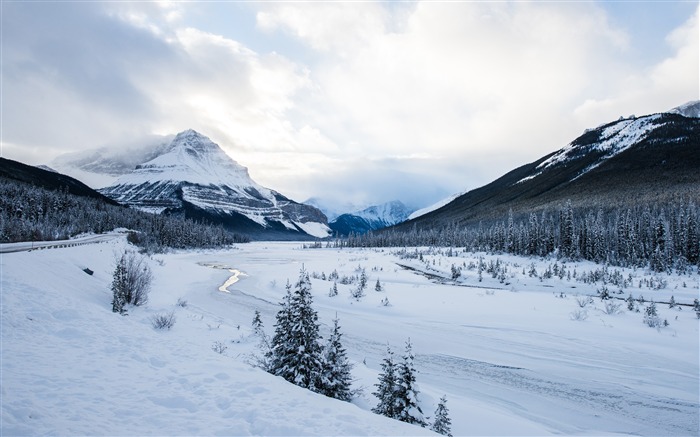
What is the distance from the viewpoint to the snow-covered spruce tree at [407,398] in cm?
678

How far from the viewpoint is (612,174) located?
10450 cm


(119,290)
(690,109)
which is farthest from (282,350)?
(690,109)

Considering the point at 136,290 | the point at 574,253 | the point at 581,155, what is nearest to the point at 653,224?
the point at 574,253

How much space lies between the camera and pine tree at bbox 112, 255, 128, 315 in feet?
45.5

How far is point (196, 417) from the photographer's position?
5539 mm

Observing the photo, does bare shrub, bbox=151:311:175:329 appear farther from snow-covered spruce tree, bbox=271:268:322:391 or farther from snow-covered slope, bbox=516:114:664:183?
snow-covered slope, bbox=516:114:664:183

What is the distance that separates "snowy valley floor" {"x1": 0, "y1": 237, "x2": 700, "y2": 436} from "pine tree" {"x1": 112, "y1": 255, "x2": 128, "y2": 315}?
71 centimetres

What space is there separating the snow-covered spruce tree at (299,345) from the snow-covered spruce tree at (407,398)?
2.11m

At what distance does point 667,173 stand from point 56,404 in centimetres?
11857

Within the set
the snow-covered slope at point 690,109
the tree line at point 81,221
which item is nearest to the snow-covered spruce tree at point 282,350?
the tree line at point 81,221

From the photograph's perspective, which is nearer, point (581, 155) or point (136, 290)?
point (136, 290)

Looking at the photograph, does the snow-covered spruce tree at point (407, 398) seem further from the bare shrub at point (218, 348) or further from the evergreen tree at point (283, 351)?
the bare shrub at point (218, 348)

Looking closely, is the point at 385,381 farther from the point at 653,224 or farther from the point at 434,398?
the point at 653,224

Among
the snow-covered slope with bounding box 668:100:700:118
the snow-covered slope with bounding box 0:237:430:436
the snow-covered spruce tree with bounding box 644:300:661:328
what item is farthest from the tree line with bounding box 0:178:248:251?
the snow-covered slope with bounding box 668:100:700:118
